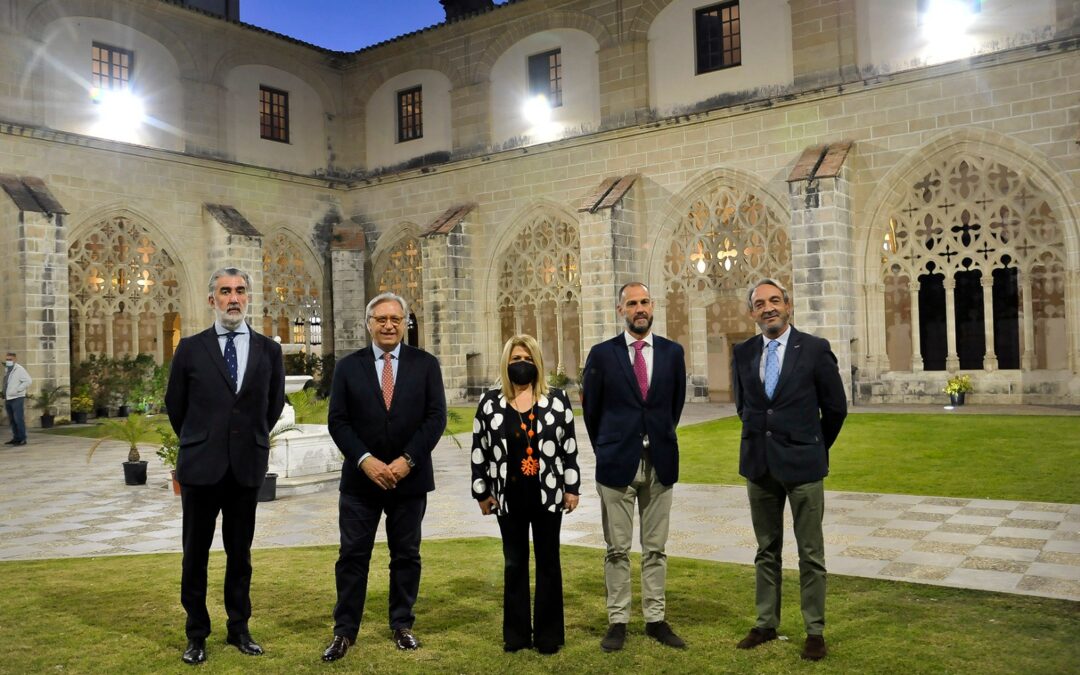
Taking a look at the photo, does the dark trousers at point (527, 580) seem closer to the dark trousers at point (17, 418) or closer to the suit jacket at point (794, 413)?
the suit jacket at point (794, 413)

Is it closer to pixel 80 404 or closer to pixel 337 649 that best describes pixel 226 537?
pixel 337 649

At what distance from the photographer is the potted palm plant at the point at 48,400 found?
1614 cm

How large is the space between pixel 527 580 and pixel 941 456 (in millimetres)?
6888

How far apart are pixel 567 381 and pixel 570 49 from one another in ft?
22.5

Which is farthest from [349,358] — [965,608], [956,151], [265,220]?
[265,220]

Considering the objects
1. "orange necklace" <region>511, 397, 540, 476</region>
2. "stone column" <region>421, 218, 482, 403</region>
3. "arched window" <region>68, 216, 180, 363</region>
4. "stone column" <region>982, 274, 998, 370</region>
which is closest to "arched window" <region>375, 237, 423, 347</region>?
"stone column" <region>421, 218, 482, 403</region>

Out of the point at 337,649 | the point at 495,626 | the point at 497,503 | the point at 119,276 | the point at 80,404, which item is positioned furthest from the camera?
the point at 119,276

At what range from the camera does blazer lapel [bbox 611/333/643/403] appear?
4035mm

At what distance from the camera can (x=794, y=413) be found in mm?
3861

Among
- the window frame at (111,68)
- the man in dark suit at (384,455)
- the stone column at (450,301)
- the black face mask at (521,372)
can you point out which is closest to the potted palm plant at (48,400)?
the window frame at (111,68)

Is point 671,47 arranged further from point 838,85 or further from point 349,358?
point 349,358

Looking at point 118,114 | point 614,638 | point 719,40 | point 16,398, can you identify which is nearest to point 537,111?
point 719,40

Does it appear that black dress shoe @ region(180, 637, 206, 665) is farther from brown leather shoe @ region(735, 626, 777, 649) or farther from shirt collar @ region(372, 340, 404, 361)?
brown leather shoe @ region(735, 626, 777, 649)

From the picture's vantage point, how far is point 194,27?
19.7 meters
